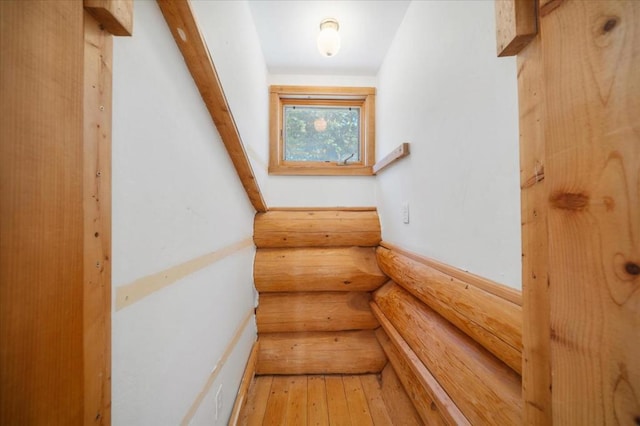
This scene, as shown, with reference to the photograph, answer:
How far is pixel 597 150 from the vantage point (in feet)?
1.02

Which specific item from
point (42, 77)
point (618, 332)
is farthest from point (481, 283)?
point (42, 77)

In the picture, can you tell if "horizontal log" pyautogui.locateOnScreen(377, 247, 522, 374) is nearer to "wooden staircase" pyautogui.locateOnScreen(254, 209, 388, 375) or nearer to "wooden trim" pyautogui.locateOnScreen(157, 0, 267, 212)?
"wooden staircase" pyautogui.locateOnScreen(254, 209, 388, 375)

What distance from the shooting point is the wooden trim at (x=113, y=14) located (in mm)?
322

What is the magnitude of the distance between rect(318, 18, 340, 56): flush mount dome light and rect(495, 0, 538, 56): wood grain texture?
4.36ft

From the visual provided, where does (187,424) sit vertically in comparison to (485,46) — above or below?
below

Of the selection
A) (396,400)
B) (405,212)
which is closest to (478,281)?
(405,212)

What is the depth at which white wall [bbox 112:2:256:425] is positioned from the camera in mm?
462

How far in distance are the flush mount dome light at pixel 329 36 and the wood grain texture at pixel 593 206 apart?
143 cm

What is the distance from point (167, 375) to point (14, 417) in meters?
0.40

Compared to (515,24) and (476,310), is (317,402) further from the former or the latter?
(515,24)

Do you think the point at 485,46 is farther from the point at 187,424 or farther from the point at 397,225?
Answer: the point at 187,424

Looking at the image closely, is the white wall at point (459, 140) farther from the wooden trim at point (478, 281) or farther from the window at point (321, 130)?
the window at point (321, 130)

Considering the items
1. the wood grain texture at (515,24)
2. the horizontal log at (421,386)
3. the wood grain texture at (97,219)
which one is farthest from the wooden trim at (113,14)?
the horizontal log at (421,386)

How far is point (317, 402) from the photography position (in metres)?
1.41
